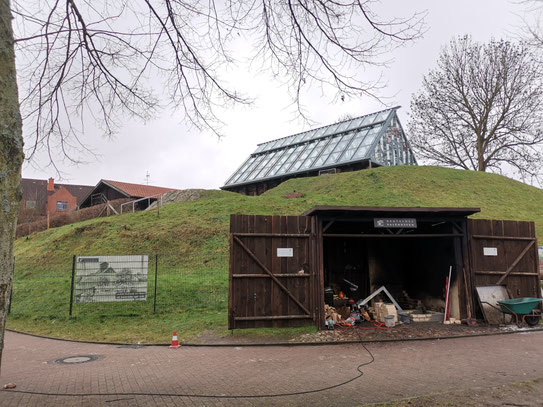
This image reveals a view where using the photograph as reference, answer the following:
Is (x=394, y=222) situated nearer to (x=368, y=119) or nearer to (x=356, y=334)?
(x=356, y=334)

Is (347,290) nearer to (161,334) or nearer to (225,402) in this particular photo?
(161,334)

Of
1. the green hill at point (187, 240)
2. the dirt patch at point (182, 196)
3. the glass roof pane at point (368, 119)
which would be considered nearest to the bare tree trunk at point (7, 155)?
the green hill at point (187, 240)

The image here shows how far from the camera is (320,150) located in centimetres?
4116

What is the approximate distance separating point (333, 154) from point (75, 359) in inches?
1315

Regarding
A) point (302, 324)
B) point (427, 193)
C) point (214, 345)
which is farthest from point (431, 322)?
point (427, 193)

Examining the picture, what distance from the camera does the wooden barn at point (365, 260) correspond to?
33.6 feet

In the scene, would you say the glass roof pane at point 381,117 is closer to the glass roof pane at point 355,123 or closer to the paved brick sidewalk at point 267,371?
the glass roof pane at point 355,123

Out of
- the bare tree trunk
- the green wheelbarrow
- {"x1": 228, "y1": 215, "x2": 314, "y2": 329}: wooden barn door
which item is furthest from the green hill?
the green wheelbarrow

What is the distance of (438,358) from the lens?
7.62m

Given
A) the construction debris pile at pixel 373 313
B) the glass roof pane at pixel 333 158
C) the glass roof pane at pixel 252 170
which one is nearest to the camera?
the construction debris pile at pixel 373 313

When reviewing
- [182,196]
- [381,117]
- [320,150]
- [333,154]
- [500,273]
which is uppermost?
[381,117]

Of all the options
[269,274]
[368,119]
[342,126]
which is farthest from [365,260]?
[342,126]

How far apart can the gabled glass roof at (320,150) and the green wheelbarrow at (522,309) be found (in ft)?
81.8

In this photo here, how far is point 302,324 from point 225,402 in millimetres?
5368
